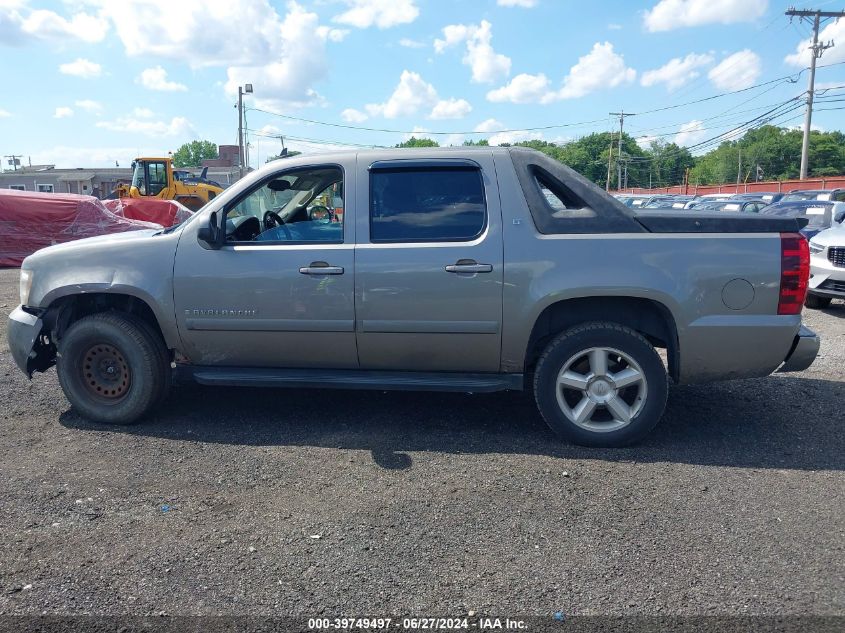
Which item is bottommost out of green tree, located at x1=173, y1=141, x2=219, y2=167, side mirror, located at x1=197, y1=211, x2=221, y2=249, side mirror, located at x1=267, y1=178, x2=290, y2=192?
side mirror, located at x1=197, y1=211, x2=221, y2=249

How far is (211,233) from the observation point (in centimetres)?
464

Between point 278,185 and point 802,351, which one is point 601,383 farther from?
point 278,185

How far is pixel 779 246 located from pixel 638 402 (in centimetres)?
129

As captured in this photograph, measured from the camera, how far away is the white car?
9.03 m

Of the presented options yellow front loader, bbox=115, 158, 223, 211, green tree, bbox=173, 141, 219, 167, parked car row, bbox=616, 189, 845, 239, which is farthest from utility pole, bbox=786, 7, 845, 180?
green tree, bbox=173, 141, 219, 167

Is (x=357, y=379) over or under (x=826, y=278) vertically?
under

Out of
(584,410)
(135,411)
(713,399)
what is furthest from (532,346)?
(135,411)

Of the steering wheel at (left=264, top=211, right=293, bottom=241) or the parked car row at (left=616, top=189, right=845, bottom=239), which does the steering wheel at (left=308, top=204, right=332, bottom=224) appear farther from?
the parked car row at (left=616, top=189, right=845, bottom=239)

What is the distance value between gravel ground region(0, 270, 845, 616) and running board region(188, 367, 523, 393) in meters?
0.36

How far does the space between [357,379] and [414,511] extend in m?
1.27

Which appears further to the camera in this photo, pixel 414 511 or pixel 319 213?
pixel 319 213

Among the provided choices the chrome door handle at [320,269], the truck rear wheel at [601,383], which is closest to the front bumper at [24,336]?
the chrome door handle at [320,269]

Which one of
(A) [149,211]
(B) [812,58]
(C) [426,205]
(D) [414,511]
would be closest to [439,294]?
(C) [426,205]

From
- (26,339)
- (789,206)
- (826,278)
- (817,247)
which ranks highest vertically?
(789,206)
